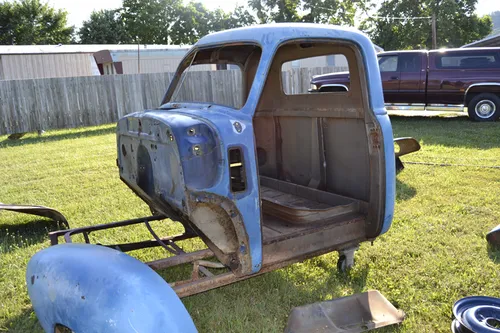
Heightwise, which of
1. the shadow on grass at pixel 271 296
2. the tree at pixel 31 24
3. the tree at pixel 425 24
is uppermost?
the tree at pixel 31 24

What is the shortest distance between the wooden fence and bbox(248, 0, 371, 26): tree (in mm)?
24041

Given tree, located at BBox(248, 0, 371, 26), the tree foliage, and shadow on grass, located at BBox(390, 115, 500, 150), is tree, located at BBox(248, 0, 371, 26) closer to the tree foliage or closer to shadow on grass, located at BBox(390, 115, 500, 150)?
the tree foliage

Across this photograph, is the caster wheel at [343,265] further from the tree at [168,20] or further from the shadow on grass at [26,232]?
the tree at [168,20]

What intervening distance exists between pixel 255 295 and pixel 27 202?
4158mm

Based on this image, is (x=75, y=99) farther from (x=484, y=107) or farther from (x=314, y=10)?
(x=314, y=10)

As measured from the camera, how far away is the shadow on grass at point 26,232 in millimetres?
4531

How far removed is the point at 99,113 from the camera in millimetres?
14688

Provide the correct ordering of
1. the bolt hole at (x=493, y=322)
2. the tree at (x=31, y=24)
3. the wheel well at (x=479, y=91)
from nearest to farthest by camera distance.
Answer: the bolt hole at (x=493, y=322)
the wheel well at (x=479, y=91)
the tree at (x=31, y=24)

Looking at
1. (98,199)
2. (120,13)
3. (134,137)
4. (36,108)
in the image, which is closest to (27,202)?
(98,199)

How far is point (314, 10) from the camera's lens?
38969mm

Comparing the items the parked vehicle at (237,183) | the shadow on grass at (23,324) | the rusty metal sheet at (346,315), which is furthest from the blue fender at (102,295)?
the rusty metal sheet at (346,315)

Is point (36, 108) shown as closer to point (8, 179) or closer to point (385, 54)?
point (8, 179)

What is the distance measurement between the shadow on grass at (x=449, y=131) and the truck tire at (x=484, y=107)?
291 mm

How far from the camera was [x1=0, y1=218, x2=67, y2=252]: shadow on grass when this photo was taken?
4531 millimetres
